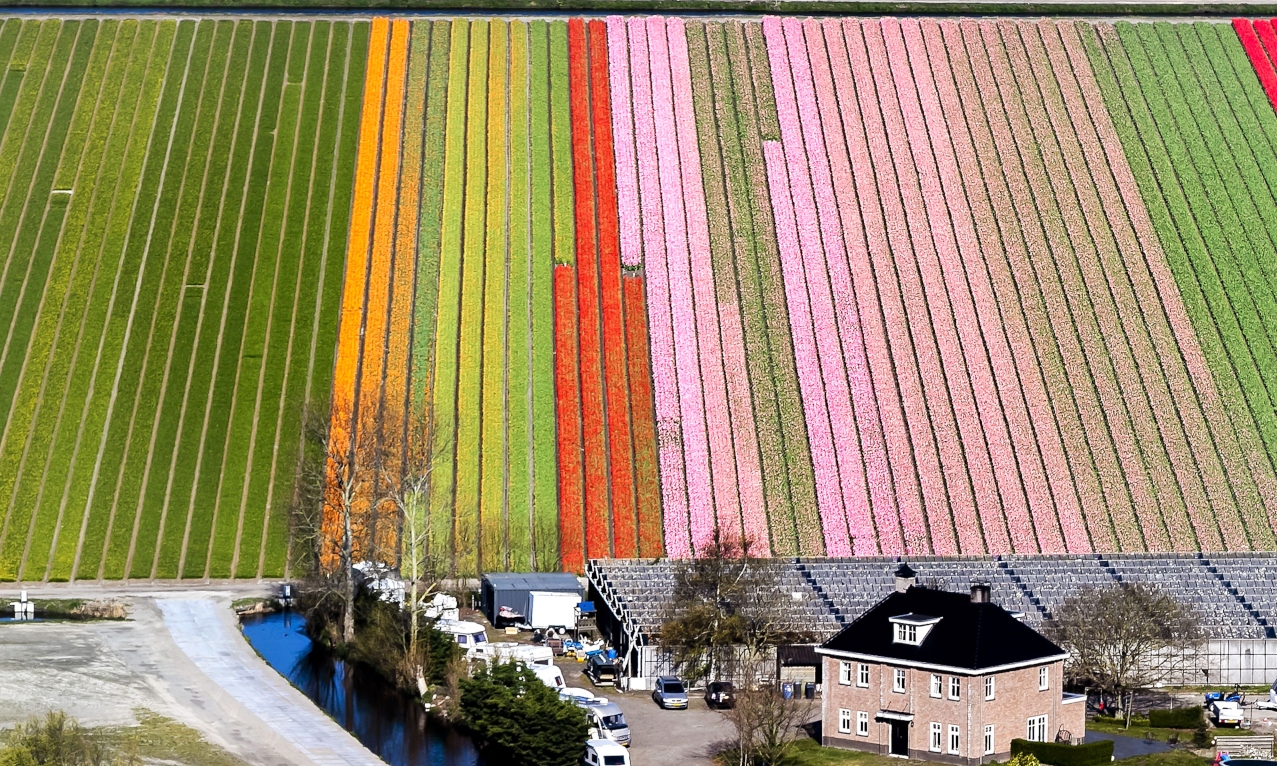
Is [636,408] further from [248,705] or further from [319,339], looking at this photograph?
[248,705]

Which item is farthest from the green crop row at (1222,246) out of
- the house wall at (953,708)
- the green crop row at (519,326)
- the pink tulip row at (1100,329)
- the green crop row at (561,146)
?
the house wall at (953,708)

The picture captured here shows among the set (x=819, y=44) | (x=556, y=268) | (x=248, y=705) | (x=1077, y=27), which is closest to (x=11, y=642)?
(x=248, y=705)

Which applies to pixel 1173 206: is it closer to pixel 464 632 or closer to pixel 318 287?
pixel 318 287

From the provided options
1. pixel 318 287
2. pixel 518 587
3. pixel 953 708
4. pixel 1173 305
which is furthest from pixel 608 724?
pixel 1173 305

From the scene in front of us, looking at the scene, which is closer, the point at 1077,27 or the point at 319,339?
the point at 319,339

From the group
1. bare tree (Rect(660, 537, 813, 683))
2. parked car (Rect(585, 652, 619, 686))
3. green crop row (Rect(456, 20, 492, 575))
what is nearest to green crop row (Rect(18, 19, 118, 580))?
green crop row (Rect(456, 20, 492, 575))
